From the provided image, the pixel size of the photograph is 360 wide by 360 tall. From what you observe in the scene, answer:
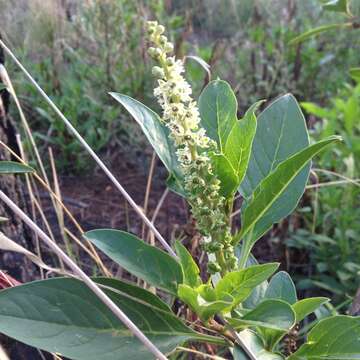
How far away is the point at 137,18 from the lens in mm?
3119

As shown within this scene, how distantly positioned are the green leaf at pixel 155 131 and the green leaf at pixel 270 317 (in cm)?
18

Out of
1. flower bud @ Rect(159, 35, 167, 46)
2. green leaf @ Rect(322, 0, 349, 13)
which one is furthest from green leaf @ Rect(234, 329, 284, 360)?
green leaf @ Rect(322, 0, 349, 13)

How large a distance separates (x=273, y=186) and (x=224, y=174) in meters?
0.05

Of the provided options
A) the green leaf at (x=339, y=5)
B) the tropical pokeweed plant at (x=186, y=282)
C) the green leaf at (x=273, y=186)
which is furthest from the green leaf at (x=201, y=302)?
the green leaf at (x=339, y=5)

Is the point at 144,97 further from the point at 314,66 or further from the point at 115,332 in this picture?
the point at 115,332

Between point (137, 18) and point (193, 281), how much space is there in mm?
2680

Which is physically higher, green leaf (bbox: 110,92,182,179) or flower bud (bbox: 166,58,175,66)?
flower bud (bbox: 166,58,175,66)

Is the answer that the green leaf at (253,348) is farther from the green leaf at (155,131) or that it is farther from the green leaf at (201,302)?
the green leaf at (155,131)

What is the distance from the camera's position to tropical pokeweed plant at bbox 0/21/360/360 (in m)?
0.58

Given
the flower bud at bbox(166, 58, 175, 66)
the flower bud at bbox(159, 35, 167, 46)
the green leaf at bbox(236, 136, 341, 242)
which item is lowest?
the green leaf at bbox(236, 136, 341, 242)

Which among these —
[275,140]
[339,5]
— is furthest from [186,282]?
[339,5]

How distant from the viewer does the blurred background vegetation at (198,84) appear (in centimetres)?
182

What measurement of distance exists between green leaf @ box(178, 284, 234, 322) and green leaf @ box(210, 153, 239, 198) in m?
0.12

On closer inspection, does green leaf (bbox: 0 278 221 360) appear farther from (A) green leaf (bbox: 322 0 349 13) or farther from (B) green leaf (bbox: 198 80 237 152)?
(A) green leaf (bbox: 322 0 349 13)
